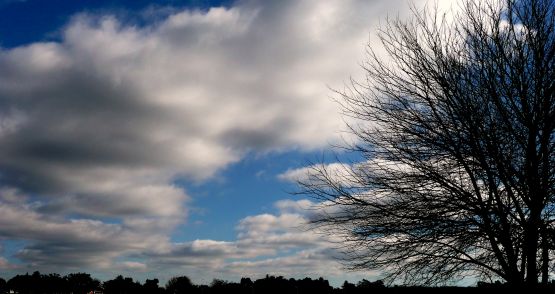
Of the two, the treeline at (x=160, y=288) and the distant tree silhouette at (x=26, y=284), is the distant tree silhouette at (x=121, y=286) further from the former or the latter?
the distant tree silhouette at (x=26, y=284)

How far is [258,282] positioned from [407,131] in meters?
14.5

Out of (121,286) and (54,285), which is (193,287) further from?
(54,285)

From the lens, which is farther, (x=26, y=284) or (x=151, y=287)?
(x=26, y=284)

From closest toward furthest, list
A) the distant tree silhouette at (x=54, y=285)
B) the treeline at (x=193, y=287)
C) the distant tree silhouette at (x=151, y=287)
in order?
the treeline at (x=193, y=287) → the distant tree silhouette at (x=151, y=287) → the distant tree silhouette at (x=54, y=285)

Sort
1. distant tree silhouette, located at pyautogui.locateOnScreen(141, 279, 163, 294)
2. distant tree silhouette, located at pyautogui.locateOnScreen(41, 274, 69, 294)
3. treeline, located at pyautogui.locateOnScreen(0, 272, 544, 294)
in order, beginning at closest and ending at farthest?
1. treeline, located at pyautogui.locateOnScreen(0, 272, 544, 294)
2. distant tree silhouette, located at pyautogui.locateOnScreen(141, 279, 163, 294)
3. distant tree silhouette, located at pyautogui.locateOnScreen(41, 274, 69, 294)

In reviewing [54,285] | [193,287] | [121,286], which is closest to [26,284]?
[54,285]

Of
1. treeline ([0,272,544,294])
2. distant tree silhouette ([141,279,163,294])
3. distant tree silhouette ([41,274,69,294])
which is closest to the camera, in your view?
treeline ([0,272,544,294])

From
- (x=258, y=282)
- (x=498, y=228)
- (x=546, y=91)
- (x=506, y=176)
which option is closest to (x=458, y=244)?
(x=498, y=228)

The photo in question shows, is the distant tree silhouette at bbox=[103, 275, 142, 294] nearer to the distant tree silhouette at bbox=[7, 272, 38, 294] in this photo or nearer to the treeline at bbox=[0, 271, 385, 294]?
the treeline at bbox=[0, 271, 385, 294]

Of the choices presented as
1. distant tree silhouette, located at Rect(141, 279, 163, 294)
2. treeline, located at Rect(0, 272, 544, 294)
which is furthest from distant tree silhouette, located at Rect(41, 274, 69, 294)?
distant tree silhouette, located at Rect(141, 279, 163, 294)

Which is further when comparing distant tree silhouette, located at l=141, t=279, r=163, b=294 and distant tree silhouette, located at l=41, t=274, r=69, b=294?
distant tree silhouette, located at l=41, t=274, r=69, b=294

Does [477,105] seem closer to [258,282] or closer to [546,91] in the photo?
[546,91]

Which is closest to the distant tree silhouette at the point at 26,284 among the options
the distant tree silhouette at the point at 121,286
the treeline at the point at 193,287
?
the treeline at the point at 193,287

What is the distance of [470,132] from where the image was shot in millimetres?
7258
